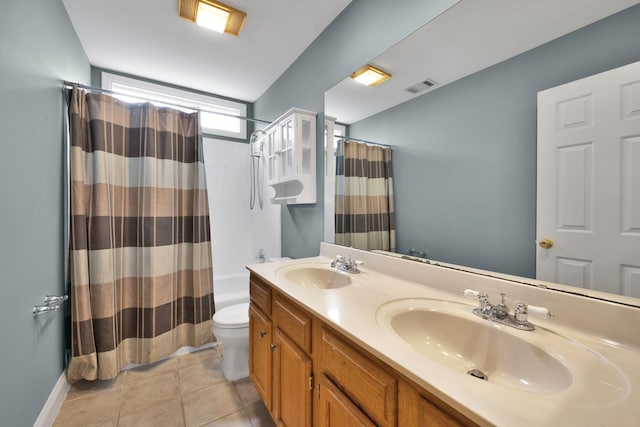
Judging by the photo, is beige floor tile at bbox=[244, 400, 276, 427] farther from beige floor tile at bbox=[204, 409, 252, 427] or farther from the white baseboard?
the white baseboard

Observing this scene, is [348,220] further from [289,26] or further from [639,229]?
[289,26]

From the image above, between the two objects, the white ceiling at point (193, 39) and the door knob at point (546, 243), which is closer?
the door knob at point (546, 243)

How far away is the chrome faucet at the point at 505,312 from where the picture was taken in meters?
0.75

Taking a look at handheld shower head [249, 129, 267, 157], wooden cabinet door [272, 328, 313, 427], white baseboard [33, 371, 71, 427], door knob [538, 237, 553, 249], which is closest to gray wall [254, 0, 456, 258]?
handheld shower head [249, 129, 267, 157]

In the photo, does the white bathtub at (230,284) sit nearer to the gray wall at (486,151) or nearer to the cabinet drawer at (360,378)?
the cabinet drawer at (360,378)

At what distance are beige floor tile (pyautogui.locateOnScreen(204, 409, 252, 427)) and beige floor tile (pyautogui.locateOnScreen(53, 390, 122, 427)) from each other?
60 centimetres

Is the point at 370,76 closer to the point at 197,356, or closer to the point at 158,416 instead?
the point at 158,416

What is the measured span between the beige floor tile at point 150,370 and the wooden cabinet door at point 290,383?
1214 mm

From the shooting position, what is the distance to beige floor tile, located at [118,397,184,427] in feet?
4.87

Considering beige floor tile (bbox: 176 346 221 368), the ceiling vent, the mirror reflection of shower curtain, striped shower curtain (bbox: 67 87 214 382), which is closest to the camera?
the ceiling vent

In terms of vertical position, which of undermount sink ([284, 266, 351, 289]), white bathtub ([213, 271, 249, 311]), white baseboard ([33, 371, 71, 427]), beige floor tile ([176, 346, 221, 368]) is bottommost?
beige floor tile ([176, 346, 221, 368])

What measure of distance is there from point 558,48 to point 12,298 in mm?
2315

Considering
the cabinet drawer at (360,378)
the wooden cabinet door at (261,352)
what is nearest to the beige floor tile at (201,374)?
the wooden cabinet door at (261,352)

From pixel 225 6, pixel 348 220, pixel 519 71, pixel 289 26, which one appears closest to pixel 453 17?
pixel 519 71
